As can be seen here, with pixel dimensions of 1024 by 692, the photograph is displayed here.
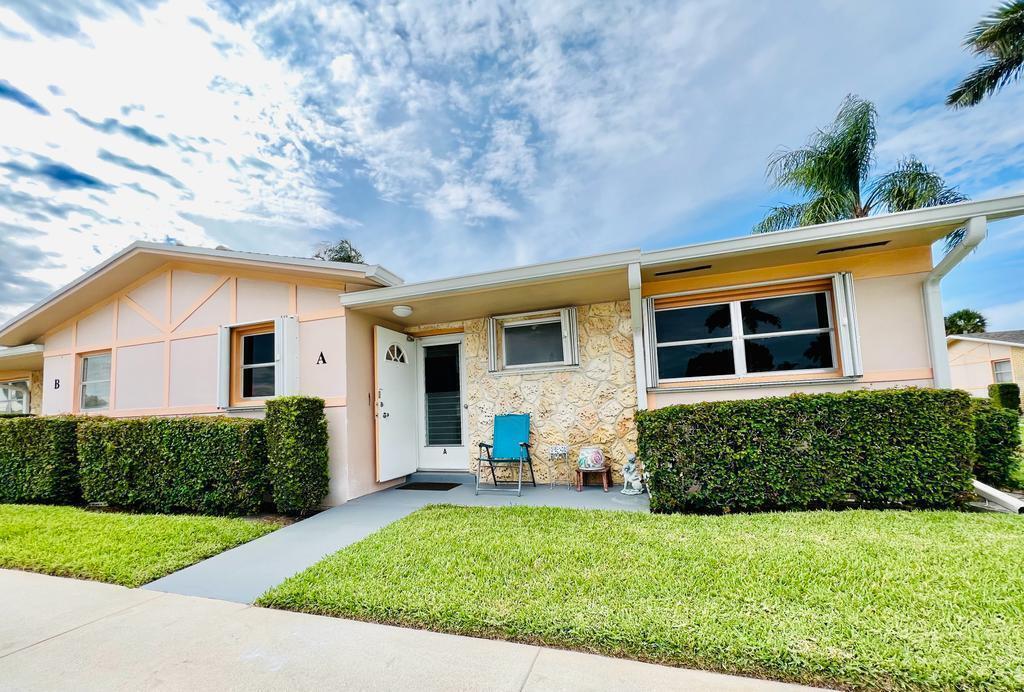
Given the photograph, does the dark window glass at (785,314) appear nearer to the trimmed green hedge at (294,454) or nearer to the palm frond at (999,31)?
the trimmed green hedge at (294,454)

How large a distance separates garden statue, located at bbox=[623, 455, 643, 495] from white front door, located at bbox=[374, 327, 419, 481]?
3204mm

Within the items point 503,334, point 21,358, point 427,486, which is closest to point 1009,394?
point 503,334

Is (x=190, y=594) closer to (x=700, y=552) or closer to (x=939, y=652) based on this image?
(x=700, y=552)

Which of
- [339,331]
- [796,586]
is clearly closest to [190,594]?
[339,331]

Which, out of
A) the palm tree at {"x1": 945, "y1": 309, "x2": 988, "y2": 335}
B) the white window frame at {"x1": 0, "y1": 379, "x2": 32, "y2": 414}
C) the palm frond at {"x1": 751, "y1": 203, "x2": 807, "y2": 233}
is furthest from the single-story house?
the palm tree at {"x1": 945, "y1": 309, "x2": 988, "y2": 335}

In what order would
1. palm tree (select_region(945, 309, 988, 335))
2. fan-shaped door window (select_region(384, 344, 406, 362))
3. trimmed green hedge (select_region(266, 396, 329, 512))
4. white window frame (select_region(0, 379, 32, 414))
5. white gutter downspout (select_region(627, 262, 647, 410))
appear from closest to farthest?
trimmed green hedge (select_region(266, 396, 329, 512))
white gutter downspout (select_region(627, 262, 647, 410))
fan-shaped door window (select_region(384, 344, 406, 362))
white window frame (select_region(0, 379, 32, 414))
palm tree (select_region(945, 309, 988, 335))

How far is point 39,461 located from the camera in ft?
20.1

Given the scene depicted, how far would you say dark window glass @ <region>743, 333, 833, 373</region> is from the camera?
506 centimetres

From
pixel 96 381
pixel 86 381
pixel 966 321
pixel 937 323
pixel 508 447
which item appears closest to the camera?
pixel 937 323

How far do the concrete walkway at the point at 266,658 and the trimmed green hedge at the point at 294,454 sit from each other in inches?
78.3

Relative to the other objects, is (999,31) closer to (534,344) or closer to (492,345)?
(534,344)

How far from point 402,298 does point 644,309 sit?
3.08m

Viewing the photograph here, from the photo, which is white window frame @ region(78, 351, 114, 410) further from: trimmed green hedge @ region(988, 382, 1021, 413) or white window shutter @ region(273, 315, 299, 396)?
trimmed green hedge @ region(988, 382, 1021, 413)

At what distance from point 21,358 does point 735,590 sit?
13.5m
